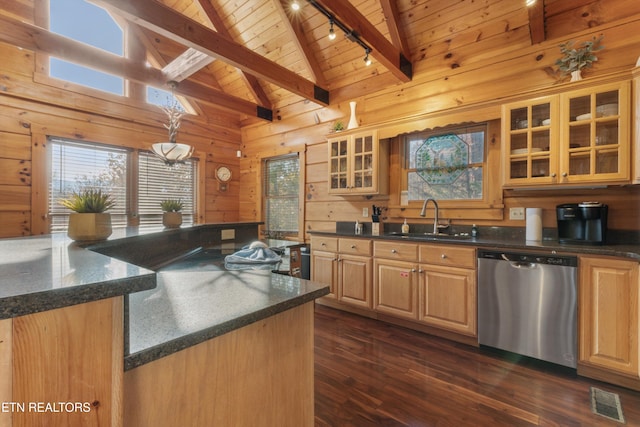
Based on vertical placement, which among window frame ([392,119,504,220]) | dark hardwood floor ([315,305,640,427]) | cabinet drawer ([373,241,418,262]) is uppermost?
window frame ([392,119,504,220])

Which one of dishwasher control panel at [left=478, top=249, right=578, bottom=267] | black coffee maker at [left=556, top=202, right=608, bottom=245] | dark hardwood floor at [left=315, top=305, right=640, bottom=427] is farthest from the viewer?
black coffee maker at [left=556, top=202, right=608, bottom=245]

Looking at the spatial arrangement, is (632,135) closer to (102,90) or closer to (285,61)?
(285,61)

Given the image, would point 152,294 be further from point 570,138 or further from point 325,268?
point 570,138

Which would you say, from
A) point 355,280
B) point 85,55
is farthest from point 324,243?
point 85,55

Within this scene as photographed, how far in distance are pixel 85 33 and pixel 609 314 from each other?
5.92 meters

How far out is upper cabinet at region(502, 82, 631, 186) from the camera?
81.4 inches

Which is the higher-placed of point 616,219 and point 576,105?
point 576,105

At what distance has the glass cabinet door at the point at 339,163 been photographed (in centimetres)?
355

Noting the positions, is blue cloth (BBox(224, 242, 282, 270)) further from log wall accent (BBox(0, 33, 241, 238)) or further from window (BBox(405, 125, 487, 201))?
log wall accent (BBox(0, 33, 241, 238))

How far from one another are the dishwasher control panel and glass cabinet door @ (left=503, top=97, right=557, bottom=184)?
65 centimetres

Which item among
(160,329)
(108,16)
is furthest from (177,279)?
(108,16)

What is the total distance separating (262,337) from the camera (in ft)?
2.76

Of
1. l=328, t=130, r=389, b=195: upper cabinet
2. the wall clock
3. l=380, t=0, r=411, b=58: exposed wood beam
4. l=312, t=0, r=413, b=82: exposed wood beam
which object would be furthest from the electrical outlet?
the wall clock

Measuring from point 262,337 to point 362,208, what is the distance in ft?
9.98
